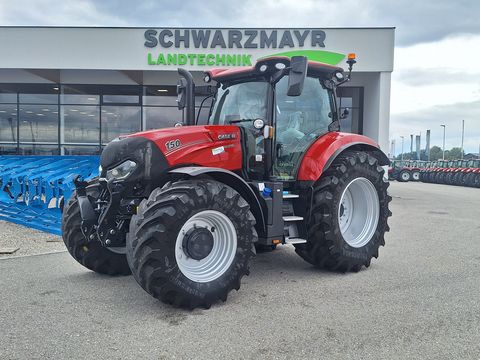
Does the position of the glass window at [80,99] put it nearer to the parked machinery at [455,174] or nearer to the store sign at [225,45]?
the store sign at [225,45]

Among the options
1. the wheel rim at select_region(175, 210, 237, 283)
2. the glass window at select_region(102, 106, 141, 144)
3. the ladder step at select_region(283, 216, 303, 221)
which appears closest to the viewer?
the wheel rim at select_region(175, 210, 237, 283)

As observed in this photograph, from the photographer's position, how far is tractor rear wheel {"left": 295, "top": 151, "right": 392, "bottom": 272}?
17.0ft

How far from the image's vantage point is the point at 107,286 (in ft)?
15.9

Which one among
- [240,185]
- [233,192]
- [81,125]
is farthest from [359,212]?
[81,125]

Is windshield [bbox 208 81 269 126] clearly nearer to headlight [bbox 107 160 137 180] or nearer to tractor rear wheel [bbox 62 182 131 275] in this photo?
headlight [bbox 107 160 137 180]

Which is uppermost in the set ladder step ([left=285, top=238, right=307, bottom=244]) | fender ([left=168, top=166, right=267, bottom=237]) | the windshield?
the windshield

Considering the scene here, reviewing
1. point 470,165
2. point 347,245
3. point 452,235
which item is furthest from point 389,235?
point 470,165

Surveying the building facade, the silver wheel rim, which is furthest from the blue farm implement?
the building facade

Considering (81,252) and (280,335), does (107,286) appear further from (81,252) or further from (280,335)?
(280,335)

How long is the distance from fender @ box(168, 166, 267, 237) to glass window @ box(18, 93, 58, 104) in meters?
16.8

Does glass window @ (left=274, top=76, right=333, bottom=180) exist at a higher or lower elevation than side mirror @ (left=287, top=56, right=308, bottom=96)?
lower

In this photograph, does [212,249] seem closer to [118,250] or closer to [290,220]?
[290,220]

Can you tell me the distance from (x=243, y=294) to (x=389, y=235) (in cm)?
478

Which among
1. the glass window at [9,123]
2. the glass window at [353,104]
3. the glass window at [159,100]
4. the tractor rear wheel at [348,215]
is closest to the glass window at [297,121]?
the tractor rear wheel at [348,215]
